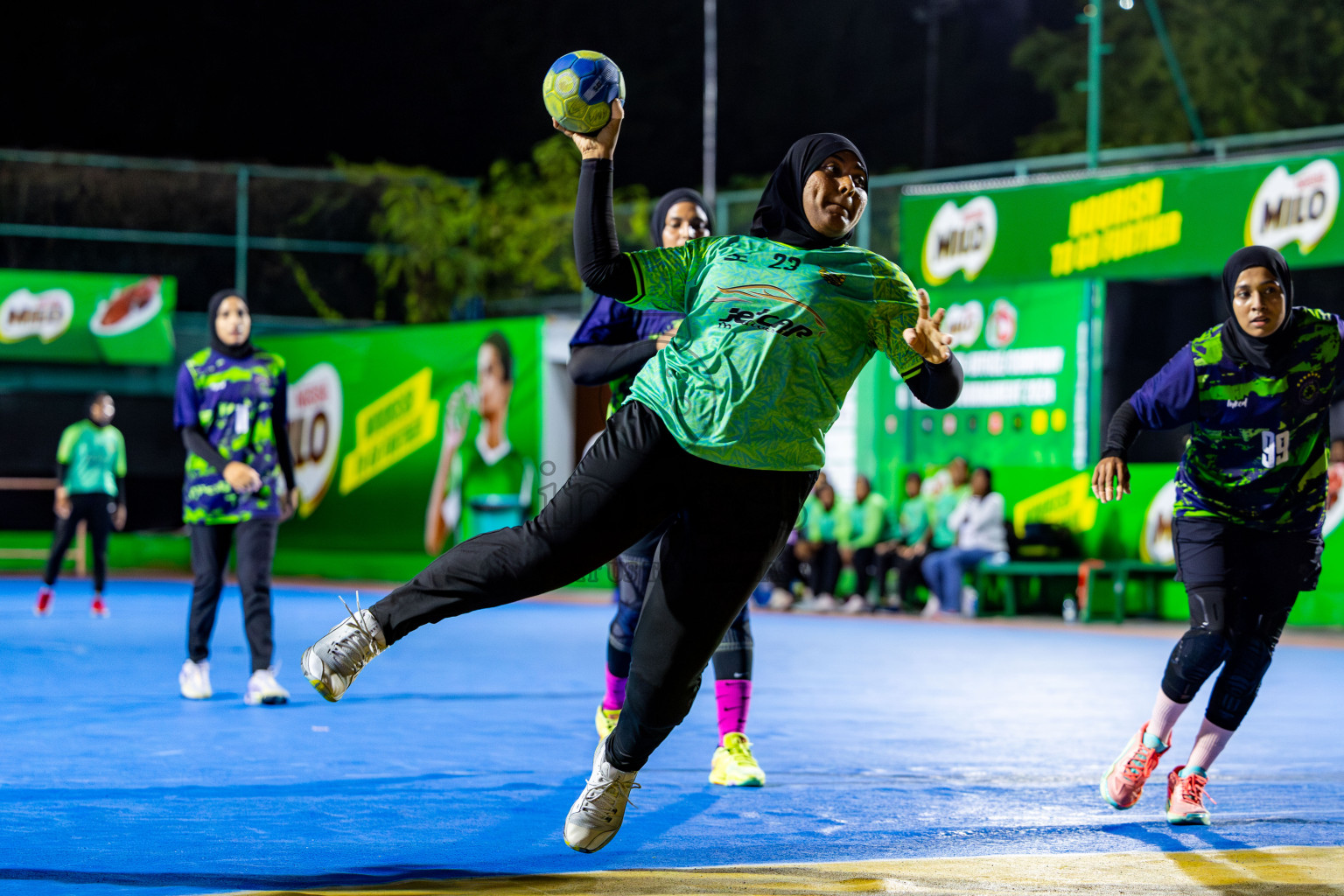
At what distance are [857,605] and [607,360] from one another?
Answer: 11748 millimetres

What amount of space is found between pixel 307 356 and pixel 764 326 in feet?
62.9

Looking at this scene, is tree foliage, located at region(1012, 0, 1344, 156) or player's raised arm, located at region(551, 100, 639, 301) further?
tree foliage, located at region(1012, 0, 1344, 156)

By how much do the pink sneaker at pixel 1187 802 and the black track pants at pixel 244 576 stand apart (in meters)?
4.86

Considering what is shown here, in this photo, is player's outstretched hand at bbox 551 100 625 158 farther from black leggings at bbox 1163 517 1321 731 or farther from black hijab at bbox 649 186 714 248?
black leggings at bbox 1163 517 1321 731

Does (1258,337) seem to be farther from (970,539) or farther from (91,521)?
(91,521)

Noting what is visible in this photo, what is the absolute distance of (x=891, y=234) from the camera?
2164 centimetres

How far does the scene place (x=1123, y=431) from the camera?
582 cm

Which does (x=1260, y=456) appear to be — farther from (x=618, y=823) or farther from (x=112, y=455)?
(x=112, y=455)

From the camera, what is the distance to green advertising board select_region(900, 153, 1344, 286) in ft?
51.9

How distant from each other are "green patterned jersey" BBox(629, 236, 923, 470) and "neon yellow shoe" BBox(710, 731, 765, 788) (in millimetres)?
1941

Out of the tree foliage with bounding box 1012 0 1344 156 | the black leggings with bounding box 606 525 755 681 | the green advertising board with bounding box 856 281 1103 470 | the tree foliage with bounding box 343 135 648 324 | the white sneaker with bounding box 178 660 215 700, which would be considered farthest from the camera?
the tree foliage with bounding box 1012 0 1344 156

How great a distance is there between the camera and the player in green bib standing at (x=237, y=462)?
27.9 ft

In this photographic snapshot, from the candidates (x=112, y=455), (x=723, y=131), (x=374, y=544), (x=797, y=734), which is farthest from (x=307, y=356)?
(x=723, y=131)

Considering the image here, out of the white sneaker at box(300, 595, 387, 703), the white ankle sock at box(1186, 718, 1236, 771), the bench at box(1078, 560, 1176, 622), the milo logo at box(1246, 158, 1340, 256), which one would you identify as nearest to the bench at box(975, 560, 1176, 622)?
the bench at box(1078, 560, 1176, 622)
